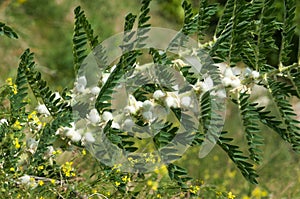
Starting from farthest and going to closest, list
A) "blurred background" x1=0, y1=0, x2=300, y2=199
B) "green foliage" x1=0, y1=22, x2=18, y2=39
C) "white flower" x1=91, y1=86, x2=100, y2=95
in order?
"blurred background" x1=0, y1=0, x2=300, y2=199 → "white flower" x1=91, y1=86, x2=100, y2=95 → "green foliage" x1=0, y1=22, x2=18, y2=39

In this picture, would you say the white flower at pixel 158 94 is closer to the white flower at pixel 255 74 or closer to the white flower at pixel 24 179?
the white flower at pixel 255 74

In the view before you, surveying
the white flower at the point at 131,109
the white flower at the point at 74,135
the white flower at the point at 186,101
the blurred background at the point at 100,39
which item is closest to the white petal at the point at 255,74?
the white flower at the point at 186,101

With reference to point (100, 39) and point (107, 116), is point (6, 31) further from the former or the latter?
point (100, 39)

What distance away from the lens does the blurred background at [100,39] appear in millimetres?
2281

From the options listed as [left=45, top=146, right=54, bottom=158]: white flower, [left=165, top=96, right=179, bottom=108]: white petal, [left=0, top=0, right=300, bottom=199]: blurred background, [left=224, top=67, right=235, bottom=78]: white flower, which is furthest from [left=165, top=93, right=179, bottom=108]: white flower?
[left=0, top=0, right=300, bottom=199]: blurred background

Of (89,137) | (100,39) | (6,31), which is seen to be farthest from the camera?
(100,39)

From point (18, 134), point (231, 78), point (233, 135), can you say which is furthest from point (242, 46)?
point (233, 135)

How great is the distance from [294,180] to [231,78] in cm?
127

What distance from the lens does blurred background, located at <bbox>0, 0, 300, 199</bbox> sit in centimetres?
228

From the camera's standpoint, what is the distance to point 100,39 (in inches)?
122

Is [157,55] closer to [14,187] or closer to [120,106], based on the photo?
[120,106]

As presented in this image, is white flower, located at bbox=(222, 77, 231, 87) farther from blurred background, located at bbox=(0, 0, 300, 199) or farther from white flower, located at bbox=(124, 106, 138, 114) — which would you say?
blurred background, located at bbox=(0, 0, 300, 199)

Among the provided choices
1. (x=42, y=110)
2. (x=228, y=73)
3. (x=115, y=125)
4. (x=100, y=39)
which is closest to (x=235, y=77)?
(x=228, y=73)

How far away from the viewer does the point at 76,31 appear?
1139mm
